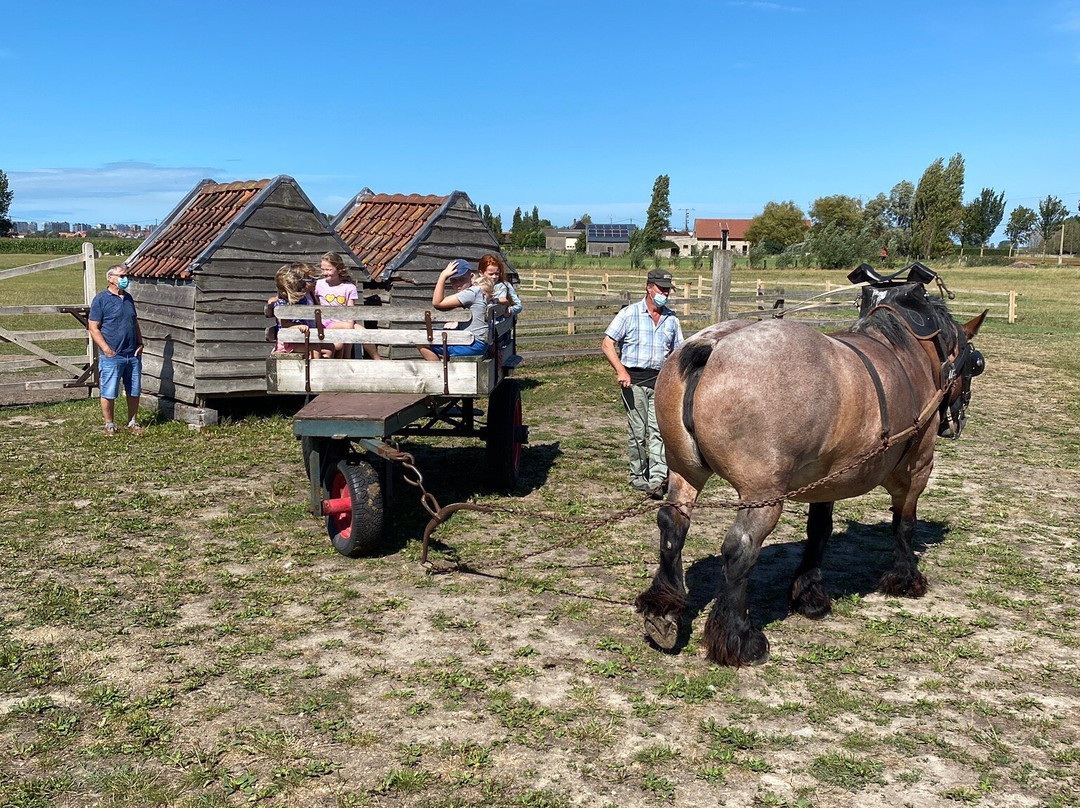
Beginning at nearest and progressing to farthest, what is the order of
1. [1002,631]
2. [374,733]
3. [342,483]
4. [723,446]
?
1. [374,733]
2. [723,446]
3. [1002,631]
4. [342,483]

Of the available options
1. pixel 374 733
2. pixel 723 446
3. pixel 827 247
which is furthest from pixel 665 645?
pixel 827 247

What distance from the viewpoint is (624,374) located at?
761cm

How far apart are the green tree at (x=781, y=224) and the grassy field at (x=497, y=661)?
302ft

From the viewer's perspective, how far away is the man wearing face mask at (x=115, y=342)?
9.93 metres

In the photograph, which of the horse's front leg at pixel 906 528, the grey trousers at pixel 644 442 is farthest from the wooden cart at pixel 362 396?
the horse's front leg at pixel 906 528

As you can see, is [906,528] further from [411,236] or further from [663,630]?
[411,236]

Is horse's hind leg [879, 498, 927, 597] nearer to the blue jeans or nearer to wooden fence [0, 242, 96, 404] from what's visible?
the blue jeans

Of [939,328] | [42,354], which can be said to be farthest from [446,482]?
[42,354]

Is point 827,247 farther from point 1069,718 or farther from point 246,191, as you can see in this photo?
point 1069,718

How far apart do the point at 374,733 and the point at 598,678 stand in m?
1.25

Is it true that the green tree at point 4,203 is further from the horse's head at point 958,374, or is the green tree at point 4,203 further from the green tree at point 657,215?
the horse's head at point 958,374

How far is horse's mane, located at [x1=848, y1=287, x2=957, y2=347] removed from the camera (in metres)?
5.57

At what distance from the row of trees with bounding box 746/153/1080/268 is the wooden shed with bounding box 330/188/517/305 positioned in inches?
1731

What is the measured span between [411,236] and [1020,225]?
13885 cm
